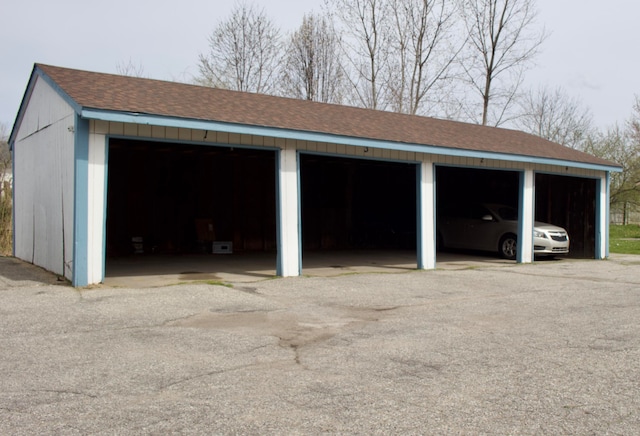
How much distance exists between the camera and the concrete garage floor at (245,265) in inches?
438

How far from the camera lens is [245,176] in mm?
18516

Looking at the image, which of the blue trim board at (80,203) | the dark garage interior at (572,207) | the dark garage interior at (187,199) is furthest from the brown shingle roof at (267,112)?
the dark garage interior at (187,199)

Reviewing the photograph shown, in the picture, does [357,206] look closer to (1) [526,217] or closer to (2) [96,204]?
(1) [526,217]

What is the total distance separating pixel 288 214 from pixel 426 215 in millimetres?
3663

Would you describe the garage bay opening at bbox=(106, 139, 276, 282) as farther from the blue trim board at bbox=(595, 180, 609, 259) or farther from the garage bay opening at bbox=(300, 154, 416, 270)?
the blue trim board at bbox=(595, 180, 609, 259)

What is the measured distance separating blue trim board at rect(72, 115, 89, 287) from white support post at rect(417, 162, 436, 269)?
722 cm

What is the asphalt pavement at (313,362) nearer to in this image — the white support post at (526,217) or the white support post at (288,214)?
the white support post at (288,214)

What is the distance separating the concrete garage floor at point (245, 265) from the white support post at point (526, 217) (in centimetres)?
45

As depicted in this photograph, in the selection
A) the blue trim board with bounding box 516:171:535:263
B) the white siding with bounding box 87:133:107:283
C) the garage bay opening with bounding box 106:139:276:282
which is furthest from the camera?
the garage bay opening with bounding box 106:139:276:282

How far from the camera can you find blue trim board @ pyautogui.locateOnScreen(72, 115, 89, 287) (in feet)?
30.4

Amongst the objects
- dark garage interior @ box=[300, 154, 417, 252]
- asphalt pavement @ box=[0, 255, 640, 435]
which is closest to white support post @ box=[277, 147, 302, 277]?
asphalt pavement @ box=[0, 255, 640, 435]

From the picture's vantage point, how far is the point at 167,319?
7.13m

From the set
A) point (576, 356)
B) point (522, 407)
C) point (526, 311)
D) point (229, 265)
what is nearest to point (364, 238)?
point (229, 265)

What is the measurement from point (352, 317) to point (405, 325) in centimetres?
83
